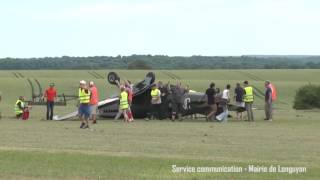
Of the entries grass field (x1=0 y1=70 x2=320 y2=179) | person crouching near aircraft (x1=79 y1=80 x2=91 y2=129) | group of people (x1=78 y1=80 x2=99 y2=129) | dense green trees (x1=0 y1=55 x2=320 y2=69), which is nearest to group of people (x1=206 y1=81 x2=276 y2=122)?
grass field (x1=0 y1=70 x2=320 y2=179)

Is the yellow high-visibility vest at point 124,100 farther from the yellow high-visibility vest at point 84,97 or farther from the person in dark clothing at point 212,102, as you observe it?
the yellow high-visibility vest at point 84,97

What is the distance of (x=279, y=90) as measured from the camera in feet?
220

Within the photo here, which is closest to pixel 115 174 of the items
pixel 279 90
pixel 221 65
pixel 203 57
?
pixel 279 90

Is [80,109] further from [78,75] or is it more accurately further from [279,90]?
[78,75]

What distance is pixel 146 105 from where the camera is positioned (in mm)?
29953

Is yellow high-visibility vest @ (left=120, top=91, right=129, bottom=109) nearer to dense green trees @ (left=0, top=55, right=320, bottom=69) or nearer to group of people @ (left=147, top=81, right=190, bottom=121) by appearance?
group of people @ (left=147, top=81, right=190, bottom=121)

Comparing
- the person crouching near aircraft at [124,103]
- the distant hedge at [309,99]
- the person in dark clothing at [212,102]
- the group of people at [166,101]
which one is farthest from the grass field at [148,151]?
the distant hedge at [309,99]

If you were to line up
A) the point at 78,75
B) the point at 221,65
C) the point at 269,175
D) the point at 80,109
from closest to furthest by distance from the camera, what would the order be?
the point at 269,175 < the point at 80,109 < the point at 78,75 < the point at 221,65

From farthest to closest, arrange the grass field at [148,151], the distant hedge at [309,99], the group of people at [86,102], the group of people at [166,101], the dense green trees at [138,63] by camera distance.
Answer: the dense green trees at [138,63] < the distant hedge at [309,99] < the group of people at [166,101] < the group of people at [86,102] < the grass field at [148,151]

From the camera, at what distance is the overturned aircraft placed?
95.8ft

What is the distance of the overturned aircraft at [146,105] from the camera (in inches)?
1149

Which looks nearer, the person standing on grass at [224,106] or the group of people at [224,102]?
the person standing on grass at [224,106]

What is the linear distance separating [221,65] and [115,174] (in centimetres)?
12903

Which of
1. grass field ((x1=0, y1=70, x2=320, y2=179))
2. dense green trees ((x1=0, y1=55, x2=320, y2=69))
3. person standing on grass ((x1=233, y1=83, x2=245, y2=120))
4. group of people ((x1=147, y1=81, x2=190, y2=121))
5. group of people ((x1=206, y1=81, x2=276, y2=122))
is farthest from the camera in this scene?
dense green trees ((x1=0, y1=55, x2=320, y2=69))
